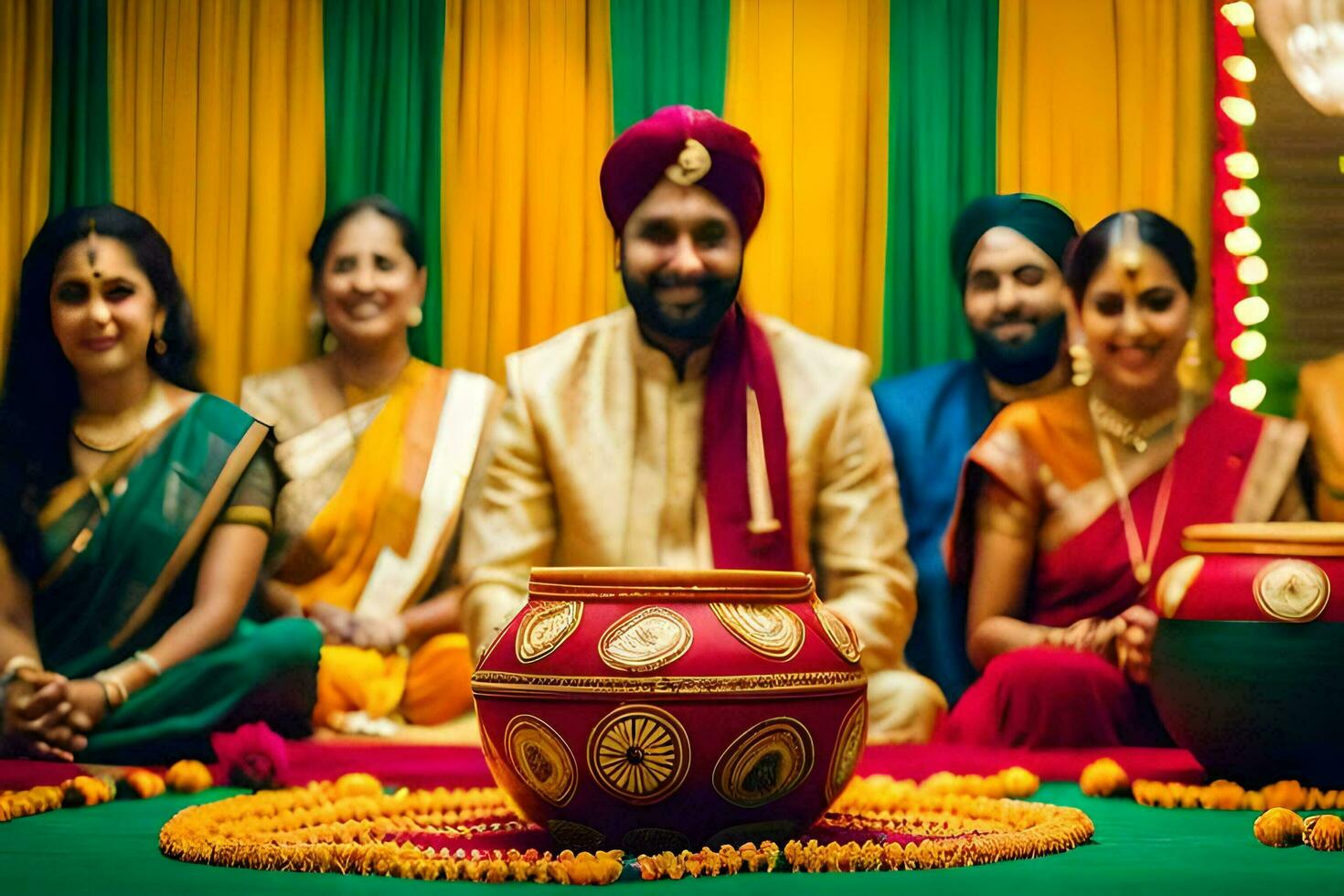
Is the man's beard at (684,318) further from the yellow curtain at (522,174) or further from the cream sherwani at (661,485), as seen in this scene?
the yellow curtain at (522,174)

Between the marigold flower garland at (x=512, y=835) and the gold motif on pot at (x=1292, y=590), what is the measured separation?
61 centimetres

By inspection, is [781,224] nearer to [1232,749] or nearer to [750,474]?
[750,474]

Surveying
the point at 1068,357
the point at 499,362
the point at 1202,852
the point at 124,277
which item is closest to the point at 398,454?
the point at 499,362

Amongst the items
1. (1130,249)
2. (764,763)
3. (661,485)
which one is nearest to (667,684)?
(764,763)

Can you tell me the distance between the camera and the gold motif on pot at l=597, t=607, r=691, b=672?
2.38 meters

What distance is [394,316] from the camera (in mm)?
5016

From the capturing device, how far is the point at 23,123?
514 cm

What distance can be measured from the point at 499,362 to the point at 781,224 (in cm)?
89

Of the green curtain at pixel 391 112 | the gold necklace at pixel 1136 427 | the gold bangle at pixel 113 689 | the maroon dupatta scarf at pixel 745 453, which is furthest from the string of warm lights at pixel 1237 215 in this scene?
the gold bangle at pixel 113 689

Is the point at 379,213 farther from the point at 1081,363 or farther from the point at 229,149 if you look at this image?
the point at 1081,363

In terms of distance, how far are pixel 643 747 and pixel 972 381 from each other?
2.73 m

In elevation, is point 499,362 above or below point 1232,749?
above

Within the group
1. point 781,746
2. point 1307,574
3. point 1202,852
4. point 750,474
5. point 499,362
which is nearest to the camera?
point 781,746

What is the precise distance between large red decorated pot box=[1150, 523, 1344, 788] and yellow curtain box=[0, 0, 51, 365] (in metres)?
3.38
